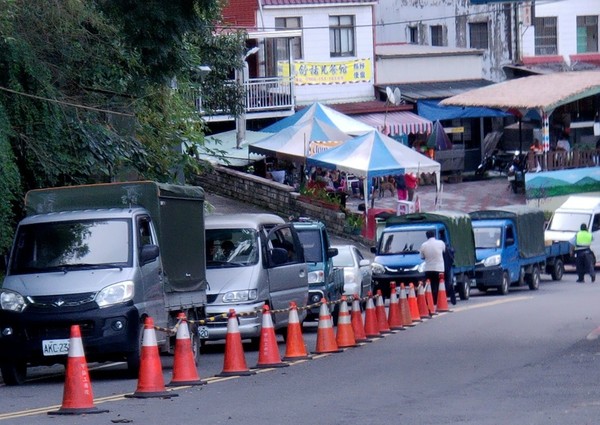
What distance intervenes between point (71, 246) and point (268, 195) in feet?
81.1

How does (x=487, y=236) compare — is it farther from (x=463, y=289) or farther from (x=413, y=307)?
(x=413, y=307)

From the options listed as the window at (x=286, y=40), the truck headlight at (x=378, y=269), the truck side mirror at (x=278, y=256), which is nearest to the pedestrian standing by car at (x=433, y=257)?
the truck headlight at (x=378, y=269)

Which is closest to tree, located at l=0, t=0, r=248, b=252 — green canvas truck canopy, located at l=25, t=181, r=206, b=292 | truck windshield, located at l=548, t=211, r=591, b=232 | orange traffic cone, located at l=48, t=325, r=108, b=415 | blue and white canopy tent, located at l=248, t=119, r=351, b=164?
green canvas truck canopy, located at l=25, t=181, r=206, b=292

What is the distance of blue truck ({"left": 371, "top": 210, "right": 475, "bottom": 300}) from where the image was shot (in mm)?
29016

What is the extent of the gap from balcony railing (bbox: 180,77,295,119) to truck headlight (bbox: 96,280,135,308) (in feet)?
94.8

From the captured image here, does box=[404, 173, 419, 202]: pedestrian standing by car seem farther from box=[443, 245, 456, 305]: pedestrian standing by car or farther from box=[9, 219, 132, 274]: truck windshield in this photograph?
box=[9, 219, 132, 274]: truck windshield

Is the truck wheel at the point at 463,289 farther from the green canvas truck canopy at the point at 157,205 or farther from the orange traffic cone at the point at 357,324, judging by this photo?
the green canvas truck canopy at the point at 157,205

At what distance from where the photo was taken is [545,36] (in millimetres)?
54781

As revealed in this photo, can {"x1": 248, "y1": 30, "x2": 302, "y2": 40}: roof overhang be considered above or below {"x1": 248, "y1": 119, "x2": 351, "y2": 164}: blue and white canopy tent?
above

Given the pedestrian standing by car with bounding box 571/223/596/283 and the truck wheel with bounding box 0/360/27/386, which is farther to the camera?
the pedestrian standing by car with bounding box 571/223/596/283

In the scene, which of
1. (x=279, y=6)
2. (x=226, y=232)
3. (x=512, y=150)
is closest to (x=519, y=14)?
(x=512, y=150)

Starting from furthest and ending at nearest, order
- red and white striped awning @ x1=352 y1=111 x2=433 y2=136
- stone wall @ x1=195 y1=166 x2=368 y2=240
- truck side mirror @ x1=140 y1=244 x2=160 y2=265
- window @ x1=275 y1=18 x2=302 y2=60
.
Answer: window @ x1=275 y1=18 x2=302 y2=60, red and white striped awning @ x1=352 y1=111 x2=433 y2=136, stone wall @ x1=195 y1=166 x2=368 y2=240, truck side mirror @ x1=140 y1=244 x2=160 y2=265

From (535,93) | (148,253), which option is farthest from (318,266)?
(535,93)

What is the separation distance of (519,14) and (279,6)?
12835mm
